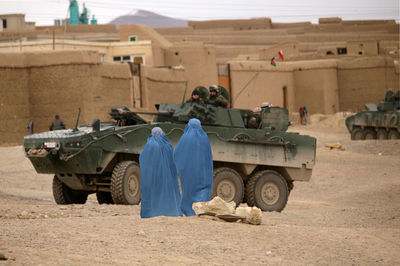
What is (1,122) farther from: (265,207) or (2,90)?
(265,207)

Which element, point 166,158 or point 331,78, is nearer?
point 166,158

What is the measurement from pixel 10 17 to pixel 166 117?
177 feet

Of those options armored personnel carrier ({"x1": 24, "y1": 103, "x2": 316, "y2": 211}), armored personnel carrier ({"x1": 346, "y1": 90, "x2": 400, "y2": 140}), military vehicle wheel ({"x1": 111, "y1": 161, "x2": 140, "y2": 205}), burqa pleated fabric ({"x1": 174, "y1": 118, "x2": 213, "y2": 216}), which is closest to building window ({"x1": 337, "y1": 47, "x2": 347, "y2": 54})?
armored personnel carrier ({"x1": 346, "y1": 90, "x2": 400, "y2": 140})

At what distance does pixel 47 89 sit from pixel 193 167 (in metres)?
17.3

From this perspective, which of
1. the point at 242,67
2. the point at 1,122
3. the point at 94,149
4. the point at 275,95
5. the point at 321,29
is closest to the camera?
the point at 94,149

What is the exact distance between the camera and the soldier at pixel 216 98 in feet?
46.6

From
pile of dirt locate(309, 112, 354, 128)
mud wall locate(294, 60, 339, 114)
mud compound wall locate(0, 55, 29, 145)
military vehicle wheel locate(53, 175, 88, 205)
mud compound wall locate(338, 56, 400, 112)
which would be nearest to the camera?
military vehicle wheel locate(53, 175, 88, 205)

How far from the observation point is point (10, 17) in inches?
2562

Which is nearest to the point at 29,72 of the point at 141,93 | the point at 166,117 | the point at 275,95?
the point at 141,93

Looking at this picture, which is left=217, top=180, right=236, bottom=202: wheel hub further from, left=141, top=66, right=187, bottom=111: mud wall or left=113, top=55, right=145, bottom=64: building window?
left=113, top=55, right=145, bottom=64: building window

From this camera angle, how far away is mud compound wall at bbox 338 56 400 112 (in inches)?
1896

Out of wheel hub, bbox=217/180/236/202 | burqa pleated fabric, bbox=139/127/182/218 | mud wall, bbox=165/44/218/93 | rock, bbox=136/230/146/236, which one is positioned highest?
mud wall, bbox=165/44/218/93

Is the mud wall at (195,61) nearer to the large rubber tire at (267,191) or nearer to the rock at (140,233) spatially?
the large rubber tire at (267,191)

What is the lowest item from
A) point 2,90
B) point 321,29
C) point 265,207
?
point 265,207
